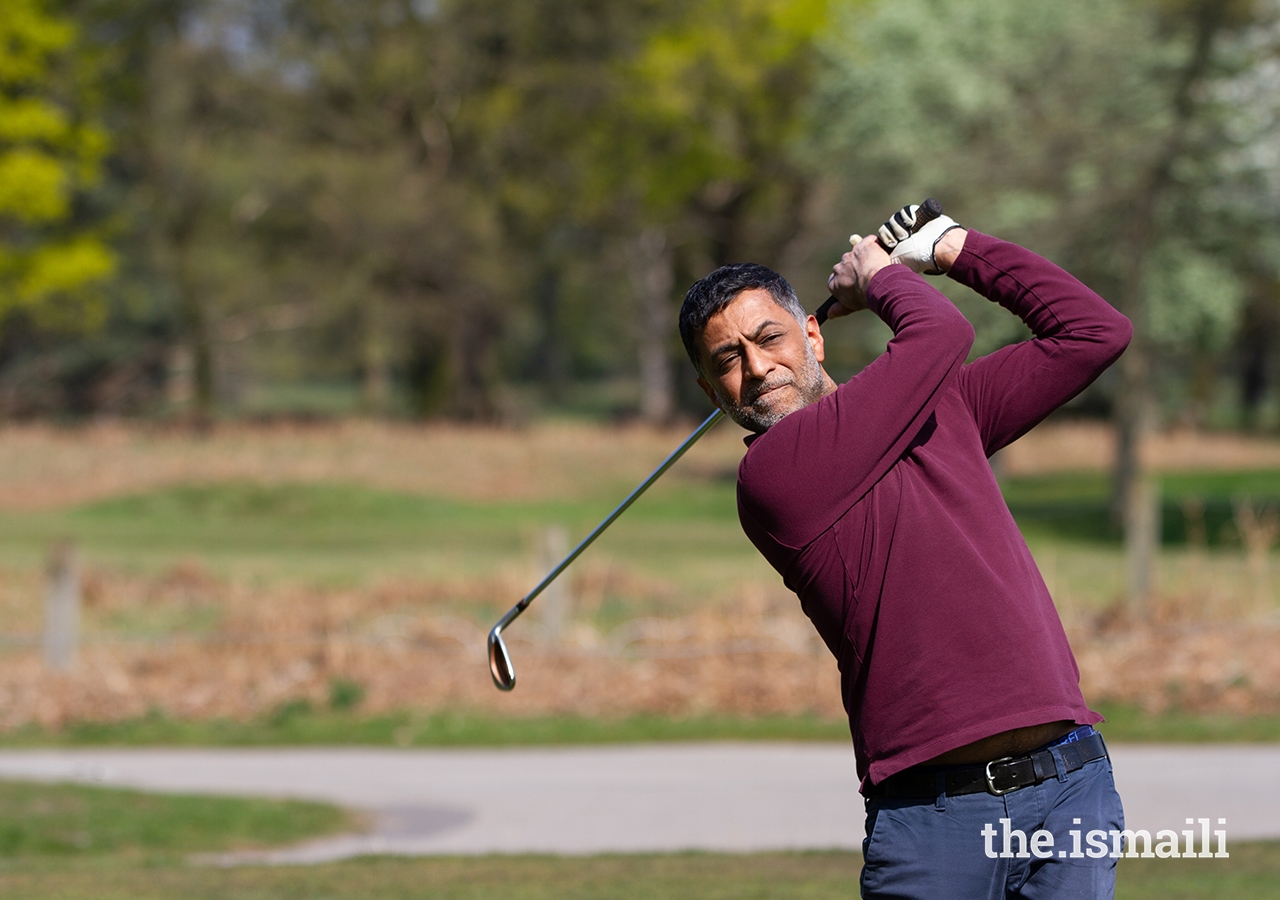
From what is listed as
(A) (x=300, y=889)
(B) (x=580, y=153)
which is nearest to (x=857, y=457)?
(A) (x=300, y=889)

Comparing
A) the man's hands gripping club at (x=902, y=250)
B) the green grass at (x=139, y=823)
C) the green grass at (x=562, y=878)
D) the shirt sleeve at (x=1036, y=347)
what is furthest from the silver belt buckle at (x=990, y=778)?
the green grass at (x=139, y=823)

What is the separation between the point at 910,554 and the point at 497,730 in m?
7.63

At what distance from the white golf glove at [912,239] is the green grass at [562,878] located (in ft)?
10.8

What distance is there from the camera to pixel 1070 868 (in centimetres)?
272

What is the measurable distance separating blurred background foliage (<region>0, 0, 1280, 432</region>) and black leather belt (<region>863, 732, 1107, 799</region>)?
17284mm

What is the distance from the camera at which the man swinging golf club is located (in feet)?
8.81

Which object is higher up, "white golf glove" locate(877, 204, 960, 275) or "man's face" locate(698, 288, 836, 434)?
"white golf glove" locate(877, 204, 960, 275)

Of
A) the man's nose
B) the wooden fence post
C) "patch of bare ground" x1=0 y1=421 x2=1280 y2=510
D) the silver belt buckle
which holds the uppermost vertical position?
"patch of bare ground" x1=0 y1=421 x2=1280 y2=510

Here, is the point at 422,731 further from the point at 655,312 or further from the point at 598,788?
the point at 655,312

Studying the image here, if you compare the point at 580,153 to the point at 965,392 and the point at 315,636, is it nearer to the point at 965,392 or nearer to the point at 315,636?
the point at 315,636

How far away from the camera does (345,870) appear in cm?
650

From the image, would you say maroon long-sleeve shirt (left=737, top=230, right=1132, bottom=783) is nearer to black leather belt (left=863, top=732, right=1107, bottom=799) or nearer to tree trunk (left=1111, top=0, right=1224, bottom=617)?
black leather belt (left=863, top=732, right=1107, bottom=799)

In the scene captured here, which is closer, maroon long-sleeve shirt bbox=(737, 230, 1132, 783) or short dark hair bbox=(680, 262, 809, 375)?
maroon long-sleeve shirt bbox=(737, 230, 1132, 783)

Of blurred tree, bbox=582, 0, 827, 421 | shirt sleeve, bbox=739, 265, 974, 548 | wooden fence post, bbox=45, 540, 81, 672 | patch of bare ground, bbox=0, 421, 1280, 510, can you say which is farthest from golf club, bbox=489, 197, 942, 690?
blurred tree, bbox=582, 0, 827, 421
